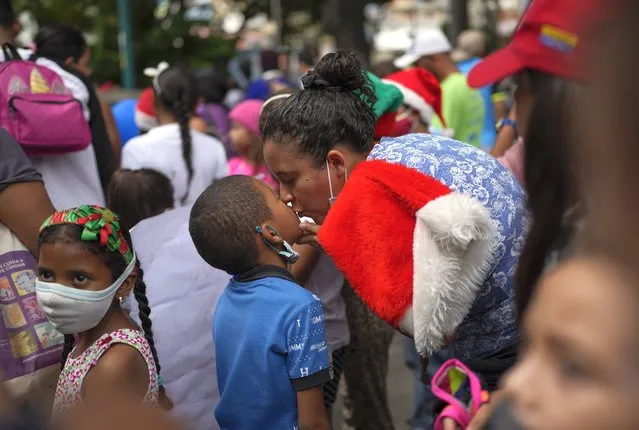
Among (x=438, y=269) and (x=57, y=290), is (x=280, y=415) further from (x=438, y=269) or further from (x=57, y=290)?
(x=438, y=269)

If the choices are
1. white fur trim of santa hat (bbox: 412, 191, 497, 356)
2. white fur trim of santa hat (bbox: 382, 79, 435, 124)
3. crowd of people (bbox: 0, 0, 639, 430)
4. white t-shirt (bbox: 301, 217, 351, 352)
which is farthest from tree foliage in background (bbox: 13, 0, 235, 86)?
white fur trim of santa hat (bbox: 412, 191, 497, 356)

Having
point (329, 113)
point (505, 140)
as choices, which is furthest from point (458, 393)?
point (505, 140)

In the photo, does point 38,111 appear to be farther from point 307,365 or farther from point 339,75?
point 307,365

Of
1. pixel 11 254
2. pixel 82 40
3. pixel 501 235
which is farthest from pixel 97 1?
pixel 501 235

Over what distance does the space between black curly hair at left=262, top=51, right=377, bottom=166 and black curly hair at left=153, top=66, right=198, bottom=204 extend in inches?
104

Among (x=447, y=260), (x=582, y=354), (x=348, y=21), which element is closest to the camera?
(x=582, y=354)

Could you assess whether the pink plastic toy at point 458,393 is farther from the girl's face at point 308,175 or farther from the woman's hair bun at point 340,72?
the woman's hair bun at point 340,72

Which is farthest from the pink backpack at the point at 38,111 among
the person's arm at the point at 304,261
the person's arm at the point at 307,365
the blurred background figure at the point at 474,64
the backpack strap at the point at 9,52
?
the blurred background figure at the point at 474,64

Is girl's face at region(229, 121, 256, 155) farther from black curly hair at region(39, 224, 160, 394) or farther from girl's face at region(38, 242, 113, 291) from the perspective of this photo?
girl's face at region(38, 242, 113, 291)

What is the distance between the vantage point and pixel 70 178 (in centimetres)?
402

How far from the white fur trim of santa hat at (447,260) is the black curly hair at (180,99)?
3.56 m

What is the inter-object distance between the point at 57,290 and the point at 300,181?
80 centimetres

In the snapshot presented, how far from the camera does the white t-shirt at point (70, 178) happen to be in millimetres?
3922

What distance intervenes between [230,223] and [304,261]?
0.54m
